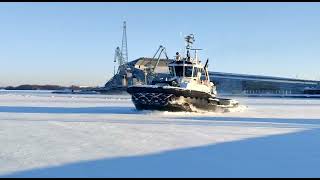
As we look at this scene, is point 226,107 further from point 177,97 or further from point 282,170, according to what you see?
point 282,170

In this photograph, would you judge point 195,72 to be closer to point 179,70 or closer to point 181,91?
point 179,70

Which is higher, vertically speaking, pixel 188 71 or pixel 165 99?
pixel 188 71

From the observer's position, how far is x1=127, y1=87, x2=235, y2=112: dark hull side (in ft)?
72.2

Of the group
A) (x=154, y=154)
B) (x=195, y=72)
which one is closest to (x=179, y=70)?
(x=195, y=72)

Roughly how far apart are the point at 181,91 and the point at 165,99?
945 mm

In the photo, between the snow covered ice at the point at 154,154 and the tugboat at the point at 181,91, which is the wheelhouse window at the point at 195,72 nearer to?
the tugboat at the point at 181,91

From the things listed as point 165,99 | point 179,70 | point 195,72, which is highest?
point 179,70

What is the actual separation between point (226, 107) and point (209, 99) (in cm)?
249

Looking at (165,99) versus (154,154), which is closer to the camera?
(154,154)

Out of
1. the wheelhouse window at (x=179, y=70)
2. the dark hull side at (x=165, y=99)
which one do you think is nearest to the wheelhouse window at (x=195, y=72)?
the wheelhouse window at (x=179, y=70)

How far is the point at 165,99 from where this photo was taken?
22.0m

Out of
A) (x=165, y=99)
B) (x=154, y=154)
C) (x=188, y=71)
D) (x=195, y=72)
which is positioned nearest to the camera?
(x=154, y=154)

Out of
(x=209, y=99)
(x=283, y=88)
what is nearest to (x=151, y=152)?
(x=209, y=99)

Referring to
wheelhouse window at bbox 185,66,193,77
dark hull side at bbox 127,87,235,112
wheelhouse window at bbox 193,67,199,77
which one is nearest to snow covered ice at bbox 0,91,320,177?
dark hull side at bbox 127,87,235,112
